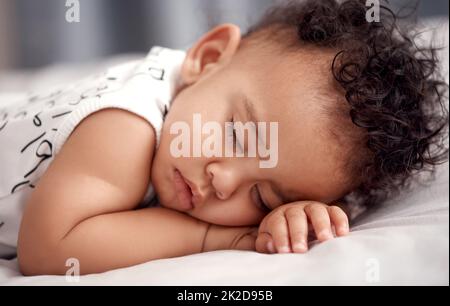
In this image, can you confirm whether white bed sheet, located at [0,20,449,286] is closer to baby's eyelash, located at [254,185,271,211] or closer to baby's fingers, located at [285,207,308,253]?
baby's fingers, located at [285,207,308,253]

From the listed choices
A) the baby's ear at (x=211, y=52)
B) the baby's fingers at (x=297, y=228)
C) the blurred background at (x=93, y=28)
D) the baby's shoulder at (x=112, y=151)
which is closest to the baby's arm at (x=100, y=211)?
the baby's shoulder at (x=112, y=151)

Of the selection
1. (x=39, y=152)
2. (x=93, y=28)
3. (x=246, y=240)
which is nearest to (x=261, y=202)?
(x=246, y=240)

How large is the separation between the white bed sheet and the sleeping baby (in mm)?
65

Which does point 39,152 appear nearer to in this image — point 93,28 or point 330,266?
point 330,266

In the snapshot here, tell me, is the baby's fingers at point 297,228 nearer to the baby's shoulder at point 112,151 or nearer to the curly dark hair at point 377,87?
the curly dark hair at point 377,87

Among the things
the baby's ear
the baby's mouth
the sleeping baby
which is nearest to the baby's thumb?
the sleeping baby

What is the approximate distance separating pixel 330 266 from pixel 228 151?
0.28m

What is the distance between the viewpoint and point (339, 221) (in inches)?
33.0

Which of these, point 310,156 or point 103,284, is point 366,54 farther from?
point 103,284

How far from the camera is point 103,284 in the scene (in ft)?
2.26

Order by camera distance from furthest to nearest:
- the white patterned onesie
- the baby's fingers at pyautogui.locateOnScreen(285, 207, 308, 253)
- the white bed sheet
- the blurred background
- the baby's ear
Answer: the blurred background
the baby's ear
the white patterned onesie
the baby's fingers at pyautogui.locateOnScreen(285, 207, 308, 253)
the white bed sheet

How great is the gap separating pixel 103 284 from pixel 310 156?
384 millimetres

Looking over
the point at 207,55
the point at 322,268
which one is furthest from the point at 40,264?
the point at 207,55

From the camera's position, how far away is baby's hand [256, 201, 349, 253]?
0.81m
